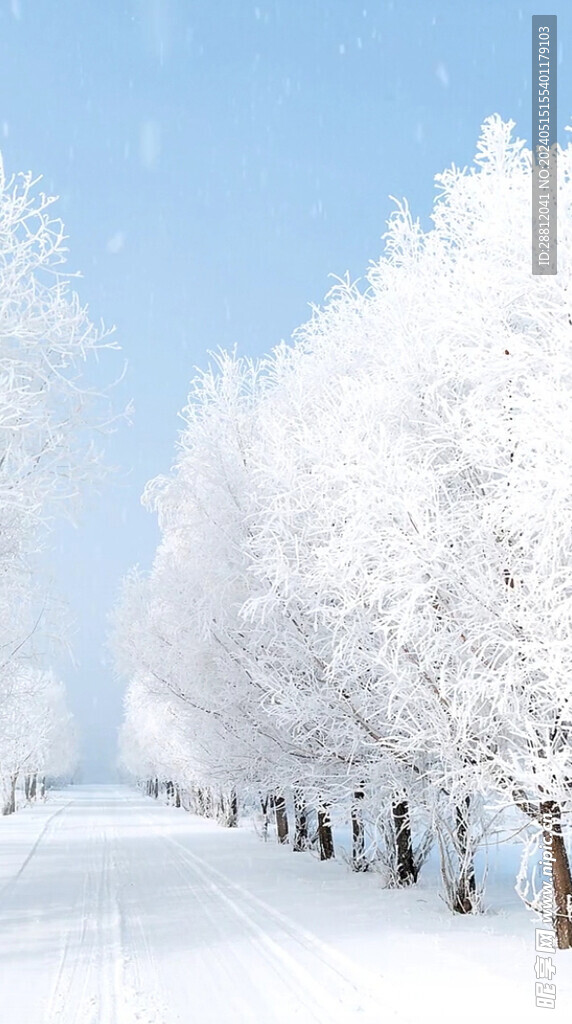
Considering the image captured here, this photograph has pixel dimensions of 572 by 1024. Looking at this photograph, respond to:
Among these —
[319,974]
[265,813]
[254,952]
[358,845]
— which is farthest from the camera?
[265,813]

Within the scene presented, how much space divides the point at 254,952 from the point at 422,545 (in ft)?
13.1

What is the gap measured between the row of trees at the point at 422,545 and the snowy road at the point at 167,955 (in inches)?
76.6

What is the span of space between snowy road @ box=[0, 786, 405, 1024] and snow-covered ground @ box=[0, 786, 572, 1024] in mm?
20

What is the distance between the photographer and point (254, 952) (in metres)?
8.37

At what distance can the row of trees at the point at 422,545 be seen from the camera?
727 centimetres

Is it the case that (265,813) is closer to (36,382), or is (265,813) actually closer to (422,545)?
(36,382)

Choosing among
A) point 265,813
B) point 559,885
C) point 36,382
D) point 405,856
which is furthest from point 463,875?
point 265,813

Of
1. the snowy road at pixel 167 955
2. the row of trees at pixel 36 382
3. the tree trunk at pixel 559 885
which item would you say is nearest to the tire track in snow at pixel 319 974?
the snowy road at pixel 167 955

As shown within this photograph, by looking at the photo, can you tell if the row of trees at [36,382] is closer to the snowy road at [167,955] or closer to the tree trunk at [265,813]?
the snowy road at [167,955]

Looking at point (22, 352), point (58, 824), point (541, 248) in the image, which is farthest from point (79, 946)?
point (58, 824)

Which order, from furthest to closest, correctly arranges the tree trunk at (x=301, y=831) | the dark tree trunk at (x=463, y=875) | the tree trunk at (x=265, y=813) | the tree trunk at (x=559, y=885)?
the tree trunk at (x=265, y=813) → the tree trunk at (x=301, y=831) → the dark tree trunk at (x=463, y=875) → the tree trunk at (x=559, y=885)

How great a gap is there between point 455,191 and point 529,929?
7726 millimetres

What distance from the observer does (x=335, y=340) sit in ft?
44.9

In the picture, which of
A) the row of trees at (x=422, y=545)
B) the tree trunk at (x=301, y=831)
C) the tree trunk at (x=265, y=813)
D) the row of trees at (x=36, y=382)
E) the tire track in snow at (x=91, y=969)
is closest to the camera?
the tire track in snow at (x=91, y=969)
